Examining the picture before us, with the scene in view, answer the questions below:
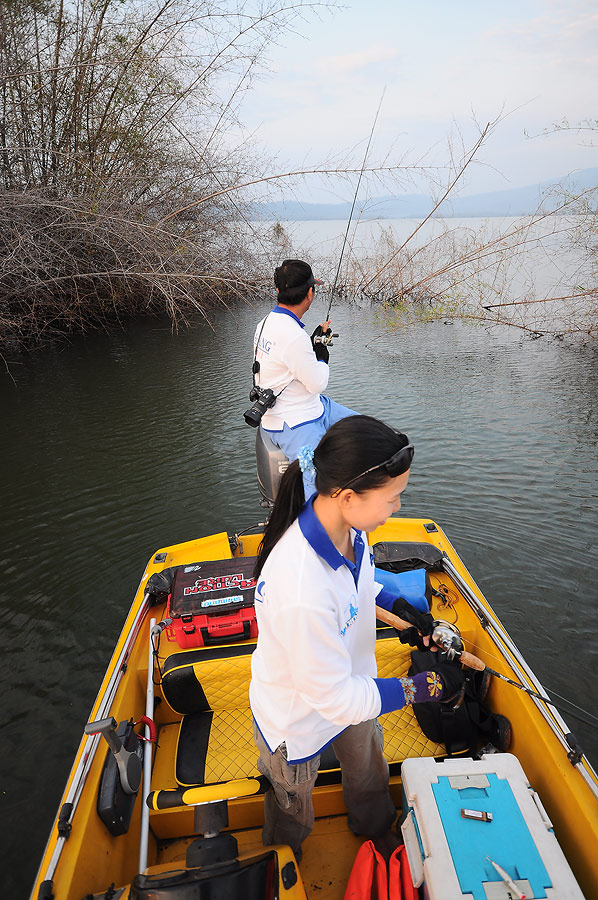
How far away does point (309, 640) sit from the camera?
129cm

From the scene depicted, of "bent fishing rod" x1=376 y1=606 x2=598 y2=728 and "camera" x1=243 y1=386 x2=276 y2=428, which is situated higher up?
"camera" x1=243 y1=386 x2=276 y2=428

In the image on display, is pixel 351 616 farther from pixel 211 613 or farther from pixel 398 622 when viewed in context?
pixel 211 613

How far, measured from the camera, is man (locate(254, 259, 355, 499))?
290 cm

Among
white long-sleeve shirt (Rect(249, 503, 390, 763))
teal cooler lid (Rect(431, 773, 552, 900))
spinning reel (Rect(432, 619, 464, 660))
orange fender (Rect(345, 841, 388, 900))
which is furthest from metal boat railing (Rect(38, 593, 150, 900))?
spinning reel (Rect(432, 619, 464, 660))

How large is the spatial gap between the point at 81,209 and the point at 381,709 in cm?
819

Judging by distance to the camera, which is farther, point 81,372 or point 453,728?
point 81,372

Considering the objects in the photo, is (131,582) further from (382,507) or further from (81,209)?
(81,209)

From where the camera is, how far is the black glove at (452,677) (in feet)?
7.25

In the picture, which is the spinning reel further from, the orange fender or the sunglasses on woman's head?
the sunglasses on woman's head

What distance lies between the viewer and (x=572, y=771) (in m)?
1.91

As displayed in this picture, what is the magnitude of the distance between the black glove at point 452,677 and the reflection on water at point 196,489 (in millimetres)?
1269

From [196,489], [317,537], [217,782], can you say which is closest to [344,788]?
[217,782]

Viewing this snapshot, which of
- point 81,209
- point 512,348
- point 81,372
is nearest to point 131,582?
point 81,209

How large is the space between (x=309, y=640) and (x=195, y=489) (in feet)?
15.9
